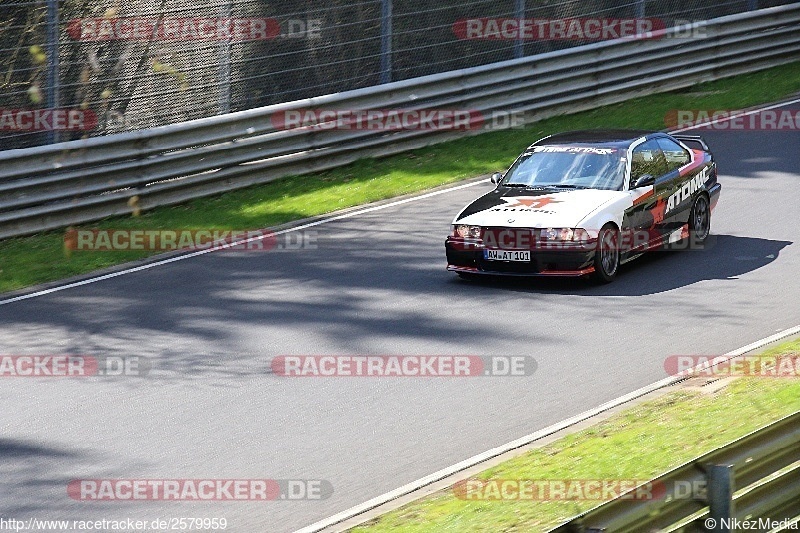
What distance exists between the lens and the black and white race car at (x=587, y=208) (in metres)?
12.9

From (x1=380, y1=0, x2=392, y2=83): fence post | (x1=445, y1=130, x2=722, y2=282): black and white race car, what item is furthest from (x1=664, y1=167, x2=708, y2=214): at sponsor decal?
(x1=380, y1=0, x2=392, y2=83): fence post

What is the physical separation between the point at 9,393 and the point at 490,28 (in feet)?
41.0

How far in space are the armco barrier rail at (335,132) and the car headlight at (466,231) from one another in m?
4.85

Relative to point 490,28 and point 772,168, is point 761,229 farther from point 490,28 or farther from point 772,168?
point 490,28

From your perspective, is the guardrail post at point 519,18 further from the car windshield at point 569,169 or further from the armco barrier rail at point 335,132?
the car windshield at point 569,169

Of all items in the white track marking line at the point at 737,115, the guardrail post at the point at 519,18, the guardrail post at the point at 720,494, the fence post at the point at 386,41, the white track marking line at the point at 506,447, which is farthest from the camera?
the guardrail post at the point at 519,18

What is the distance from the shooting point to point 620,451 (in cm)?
870

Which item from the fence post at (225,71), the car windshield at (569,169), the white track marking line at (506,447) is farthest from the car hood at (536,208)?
the fence post at (225,71)

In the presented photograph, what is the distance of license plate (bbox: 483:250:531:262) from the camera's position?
1290 cm

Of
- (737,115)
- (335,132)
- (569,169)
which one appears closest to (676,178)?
(569,169)

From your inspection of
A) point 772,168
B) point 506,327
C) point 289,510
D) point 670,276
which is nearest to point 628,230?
point 670,276

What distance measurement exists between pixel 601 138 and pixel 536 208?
1670mm

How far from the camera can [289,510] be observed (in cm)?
810

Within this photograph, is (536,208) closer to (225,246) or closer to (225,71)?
(225,246)
